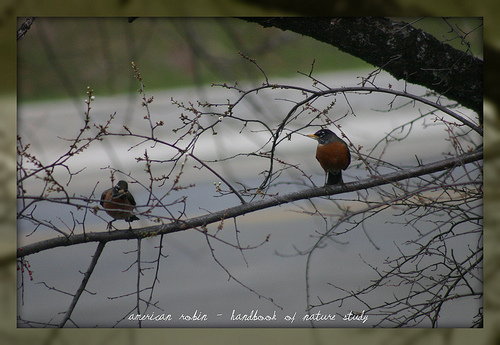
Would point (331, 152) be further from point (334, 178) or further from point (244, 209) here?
point (244, 209)

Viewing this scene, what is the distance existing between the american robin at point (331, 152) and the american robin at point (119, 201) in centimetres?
106

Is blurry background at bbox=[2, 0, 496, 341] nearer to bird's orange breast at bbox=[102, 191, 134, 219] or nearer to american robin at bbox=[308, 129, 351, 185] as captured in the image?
american robin at bbox=[308, 129, 351, 185]

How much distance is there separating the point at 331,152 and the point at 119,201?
1.21 m

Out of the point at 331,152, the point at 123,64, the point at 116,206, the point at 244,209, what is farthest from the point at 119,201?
the point at 331,152

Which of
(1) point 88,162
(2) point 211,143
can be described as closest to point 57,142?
(1) point 88,162

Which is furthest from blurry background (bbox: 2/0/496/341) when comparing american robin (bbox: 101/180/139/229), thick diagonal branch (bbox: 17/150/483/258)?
american robin (bbox: 101/180/139/229)

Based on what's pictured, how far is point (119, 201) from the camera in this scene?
120 inches

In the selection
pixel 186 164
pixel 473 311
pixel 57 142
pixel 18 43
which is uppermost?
pixel 18 43

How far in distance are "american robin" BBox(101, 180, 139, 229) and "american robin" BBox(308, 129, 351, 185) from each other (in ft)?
3.49

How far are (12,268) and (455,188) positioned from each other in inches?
101

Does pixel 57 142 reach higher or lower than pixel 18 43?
lower

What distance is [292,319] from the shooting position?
3148mm

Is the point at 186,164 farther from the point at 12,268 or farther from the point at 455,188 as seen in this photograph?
the point at 455,188

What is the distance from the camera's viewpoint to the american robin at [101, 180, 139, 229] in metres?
3.01
